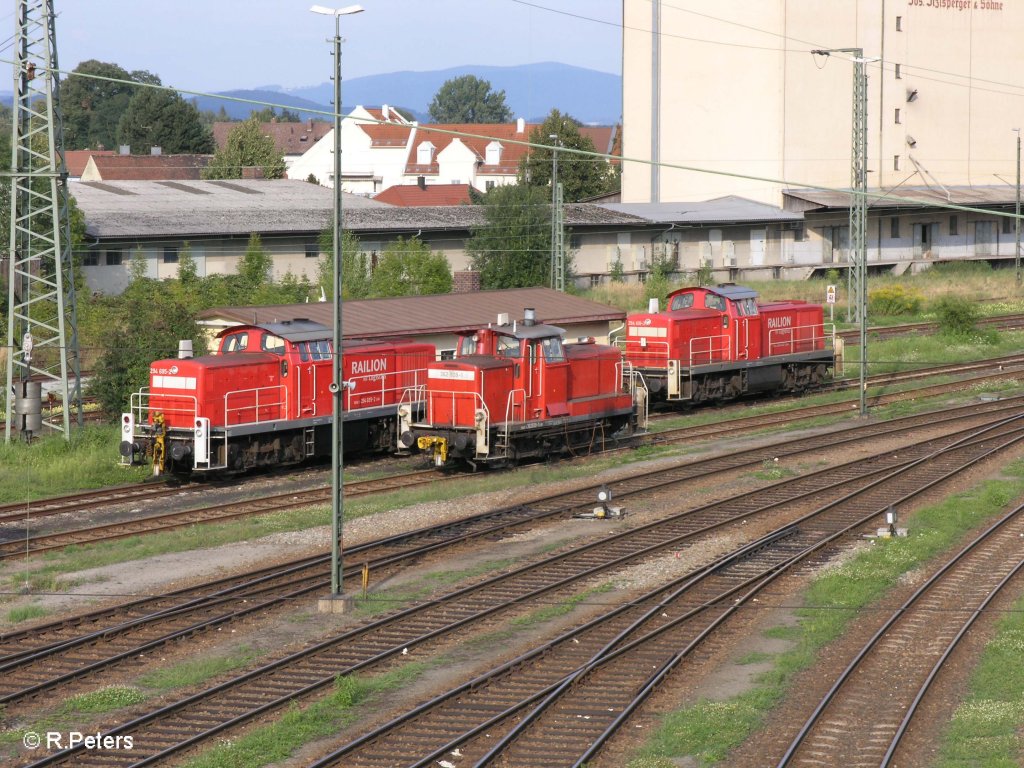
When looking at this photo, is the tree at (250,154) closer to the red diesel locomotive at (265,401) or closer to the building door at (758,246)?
the building door at (758,246)

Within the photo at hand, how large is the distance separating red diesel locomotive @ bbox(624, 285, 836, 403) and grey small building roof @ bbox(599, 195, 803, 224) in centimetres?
2645

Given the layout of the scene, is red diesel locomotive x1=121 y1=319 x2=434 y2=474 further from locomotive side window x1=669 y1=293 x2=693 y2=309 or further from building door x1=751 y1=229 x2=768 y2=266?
building door x1=751 y1=229 x2=768 y2=266

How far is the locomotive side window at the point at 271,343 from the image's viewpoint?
2641 cm

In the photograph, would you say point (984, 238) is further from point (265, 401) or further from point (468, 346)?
point (265, 401)

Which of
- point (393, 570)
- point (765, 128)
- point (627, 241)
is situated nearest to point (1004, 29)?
point (765, 128)

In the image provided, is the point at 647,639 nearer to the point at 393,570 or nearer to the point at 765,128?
the point at 393,570

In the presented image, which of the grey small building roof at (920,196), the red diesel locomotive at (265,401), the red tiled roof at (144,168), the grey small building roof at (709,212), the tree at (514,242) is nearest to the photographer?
the red diesel locomotive at (265,401)

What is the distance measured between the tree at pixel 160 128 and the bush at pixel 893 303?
79.7m

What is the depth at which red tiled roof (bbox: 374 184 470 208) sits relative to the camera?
272 ft

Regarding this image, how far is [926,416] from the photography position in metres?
33.6

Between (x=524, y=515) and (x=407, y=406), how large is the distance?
5.06m

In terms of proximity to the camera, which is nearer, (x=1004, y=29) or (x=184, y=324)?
(x=184, y=324)

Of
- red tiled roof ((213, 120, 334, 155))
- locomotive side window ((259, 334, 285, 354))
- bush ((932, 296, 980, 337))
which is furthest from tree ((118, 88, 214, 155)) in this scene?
locomotive side window ((259, 334, 285, 354))

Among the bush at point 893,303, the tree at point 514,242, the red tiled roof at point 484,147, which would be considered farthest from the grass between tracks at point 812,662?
the red tiled roof at point 484,147
